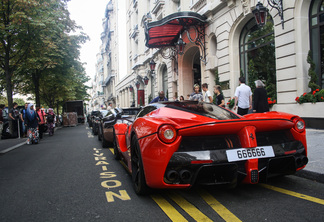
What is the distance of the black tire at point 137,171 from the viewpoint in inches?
127

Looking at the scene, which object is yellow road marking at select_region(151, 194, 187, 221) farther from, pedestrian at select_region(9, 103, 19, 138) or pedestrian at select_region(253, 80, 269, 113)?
pedestrian at select_region(9, 103, 19, 138)

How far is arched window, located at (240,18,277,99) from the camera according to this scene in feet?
34.7

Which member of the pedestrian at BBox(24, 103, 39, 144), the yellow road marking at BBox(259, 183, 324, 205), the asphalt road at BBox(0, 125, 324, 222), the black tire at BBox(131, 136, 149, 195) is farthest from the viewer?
the pedestrian at BBox(24, 103, 39, 144)

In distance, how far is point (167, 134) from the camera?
2.86m

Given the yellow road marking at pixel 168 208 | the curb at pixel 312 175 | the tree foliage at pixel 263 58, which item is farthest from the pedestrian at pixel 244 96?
the yellow road marking at pixel 168 208

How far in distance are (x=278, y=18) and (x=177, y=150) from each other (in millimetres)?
8881

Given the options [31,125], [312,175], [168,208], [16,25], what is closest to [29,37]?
[16,25]

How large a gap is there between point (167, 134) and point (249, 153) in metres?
0.90

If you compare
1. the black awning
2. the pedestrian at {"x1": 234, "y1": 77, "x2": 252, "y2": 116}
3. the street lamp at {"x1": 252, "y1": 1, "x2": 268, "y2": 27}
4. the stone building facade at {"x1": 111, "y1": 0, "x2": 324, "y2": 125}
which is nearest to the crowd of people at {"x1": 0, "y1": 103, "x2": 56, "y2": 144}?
the black awning

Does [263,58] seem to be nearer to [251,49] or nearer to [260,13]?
[251,49]

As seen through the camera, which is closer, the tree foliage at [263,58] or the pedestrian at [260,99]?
the pedestrian at [260,99]

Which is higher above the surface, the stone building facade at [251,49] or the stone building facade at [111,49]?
the stone building facade at [111,49]

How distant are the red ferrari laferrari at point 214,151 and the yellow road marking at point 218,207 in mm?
280

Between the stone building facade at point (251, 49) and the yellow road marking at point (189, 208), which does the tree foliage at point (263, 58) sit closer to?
the stone building facade at point (251, 49)
